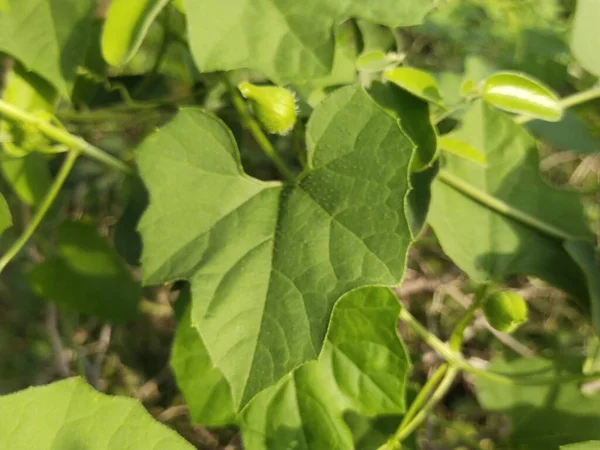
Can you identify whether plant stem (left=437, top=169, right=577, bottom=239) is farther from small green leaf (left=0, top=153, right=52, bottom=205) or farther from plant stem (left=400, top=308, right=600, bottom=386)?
small green leaf (left=0, top=153, right=52, bottom=205)

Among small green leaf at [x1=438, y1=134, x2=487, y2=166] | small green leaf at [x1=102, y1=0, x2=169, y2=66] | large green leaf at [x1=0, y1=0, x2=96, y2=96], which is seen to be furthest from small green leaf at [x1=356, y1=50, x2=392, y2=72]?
large green leaf at [x1=0, y1=0, x2=96, y2=96]

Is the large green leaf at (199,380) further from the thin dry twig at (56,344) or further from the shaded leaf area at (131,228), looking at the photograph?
the thin dry twig at (56,344)

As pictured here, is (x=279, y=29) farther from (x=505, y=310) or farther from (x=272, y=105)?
(x=505, y=310)

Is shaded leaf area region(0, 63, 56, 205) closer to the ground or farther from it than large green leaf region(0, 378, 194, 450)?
farther from it

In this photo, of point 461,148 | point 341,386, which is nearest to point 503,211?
point 461,148

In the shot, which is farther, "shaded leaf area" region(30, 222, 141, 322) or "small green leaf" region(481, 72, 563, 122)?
"shaded leaf area" region(30, 222, 141, 322)

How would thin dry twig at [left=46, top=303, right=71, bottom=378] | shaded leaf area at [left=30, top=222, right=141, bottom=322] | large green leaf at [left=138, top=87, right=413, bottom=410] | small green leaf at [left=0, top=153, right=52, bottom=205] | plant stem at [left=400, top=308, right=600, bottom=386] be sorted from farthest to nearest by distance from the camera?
thin dry twig at [left=46, top=303, right=71, bottom=378], shaded leaf area at [left=30, top=222, right=141, bottom=322], small green leaf at [left=0, top=153, right=52, bottom=205], plant stem at [left=400, top=308, right=600, bottom=386], large green leaf at [left=138, top=87, right=413, bottom=410]
